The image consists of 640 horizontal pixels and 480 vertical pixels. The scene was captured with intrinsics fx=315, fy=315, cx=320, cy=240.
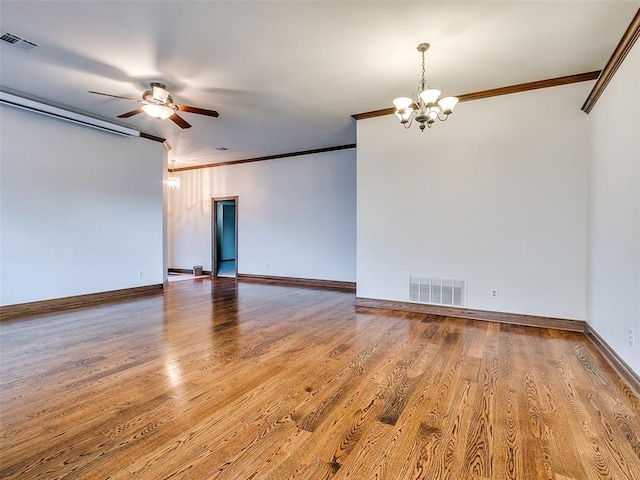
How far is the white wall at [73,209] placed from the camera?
4477mm

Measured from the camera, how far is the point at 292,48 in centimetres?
321

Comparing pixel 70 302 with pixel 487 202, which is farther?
pixel 70 302

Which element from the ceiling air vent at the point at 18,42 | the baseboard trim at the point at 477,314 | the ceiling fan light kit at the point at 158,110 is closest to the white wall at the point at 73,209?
the ceiling air vent at the point at 18,42

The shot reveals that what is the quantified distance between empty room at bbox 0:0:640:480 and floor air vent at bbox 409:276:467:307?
0.03 metres

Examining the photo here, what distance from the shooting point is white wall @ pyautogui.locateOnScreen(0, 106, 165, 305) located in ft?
14.7

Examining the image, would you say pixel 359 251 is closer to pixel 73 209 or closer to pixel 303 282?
pixel 303 282

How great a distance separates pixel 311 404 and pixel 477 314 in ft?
9.96

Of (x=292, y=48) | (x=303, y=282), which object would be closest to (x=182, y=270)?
(x=303, y=282)

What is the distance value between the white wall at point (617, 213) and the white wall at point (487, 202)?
25 centimetres

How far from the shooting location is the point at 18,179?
4523 mm

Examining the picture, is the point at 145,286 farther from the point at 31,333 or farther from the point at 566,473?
the point at 566,473

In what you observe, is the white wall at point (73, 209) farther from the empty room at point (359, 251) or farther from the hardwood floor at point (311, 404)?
the hardwood floor at point (311, 404)

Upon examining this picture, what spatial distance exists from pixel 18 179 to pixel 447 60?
19.4ft

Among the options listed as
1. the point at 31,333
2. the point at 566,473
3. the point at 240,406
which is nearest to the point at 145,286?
the point at 31,333
